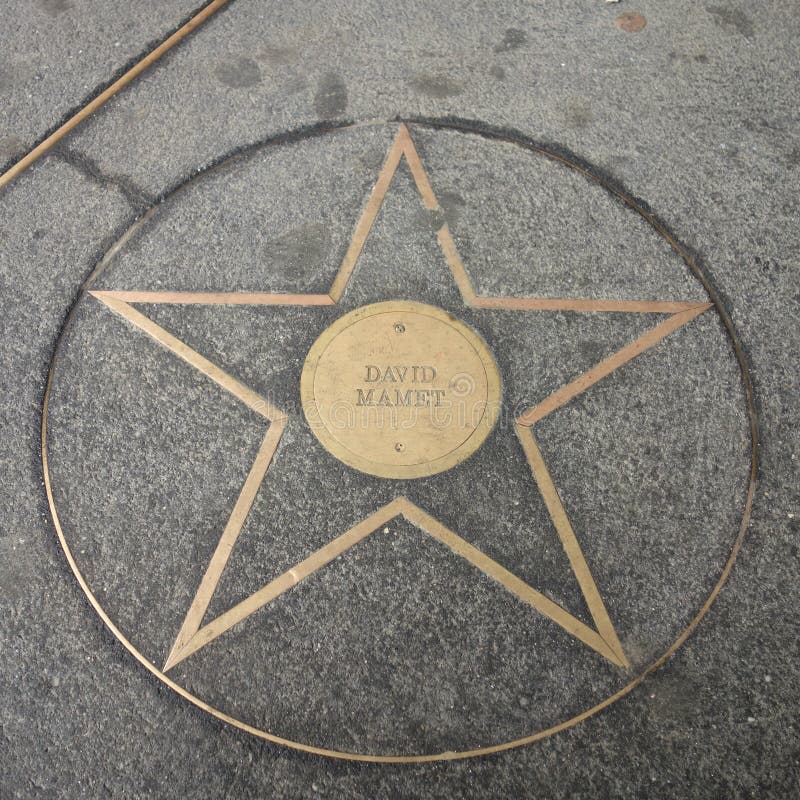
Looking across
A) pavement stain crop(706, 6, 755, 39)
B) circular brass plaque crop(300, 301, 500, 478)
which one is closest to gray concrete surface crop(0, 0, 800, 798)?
pavement stain crop(706, 6, 755, 39)

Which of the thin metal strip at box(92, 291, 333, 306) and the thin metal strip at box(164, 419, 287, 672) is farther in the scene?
the thin metal strip at box(92, 291, 333, 306)

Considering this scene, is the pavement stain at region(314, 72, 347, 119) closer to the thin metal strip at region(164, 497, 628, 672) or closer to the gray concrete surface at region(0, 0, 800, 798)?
the gray concrete surface at region(0, 0, 800, 798)

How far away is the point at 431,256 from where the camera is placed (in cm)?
260

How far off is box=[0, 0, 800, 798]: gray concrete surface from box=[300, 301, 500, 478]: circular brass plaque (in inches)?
5.6

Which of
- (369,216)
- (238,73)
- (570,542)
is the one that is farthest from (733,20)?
(570,542)

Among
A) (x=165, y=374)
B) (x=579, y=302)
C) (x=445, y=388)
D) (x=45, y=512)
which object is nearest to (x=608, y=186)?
(x=579, y=302)

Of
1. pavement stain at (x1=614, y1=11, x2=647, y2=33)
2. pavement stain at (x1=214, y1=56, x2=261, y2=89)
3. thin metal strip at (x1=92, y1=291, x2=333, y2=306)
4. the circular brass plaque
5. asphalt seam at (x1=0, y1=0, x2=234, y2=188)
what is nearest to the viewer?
the circular brass plaque

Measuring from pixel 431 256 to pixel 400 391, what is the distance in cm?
57

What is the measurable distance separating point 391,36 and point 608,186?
1217 mm

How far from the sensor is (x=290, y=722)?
83.3 inches

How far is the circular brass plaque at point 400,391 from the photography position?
7.64 feet

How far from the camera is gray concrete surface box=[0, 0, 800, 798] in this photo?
2094 mm

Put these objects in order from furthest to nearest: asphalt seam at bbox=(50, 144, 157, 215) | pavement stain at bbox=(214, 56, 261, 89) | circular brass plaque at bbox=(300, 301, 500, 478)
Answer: pavement stain at bbox=(214, 56, 261, 89), asphalt seam at bbox=(50, 144, 157, 215), circular brass plaque at bbox=(300, 301, 500, 478)

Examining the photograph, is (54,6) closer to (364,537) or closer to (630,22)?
(630,22)
